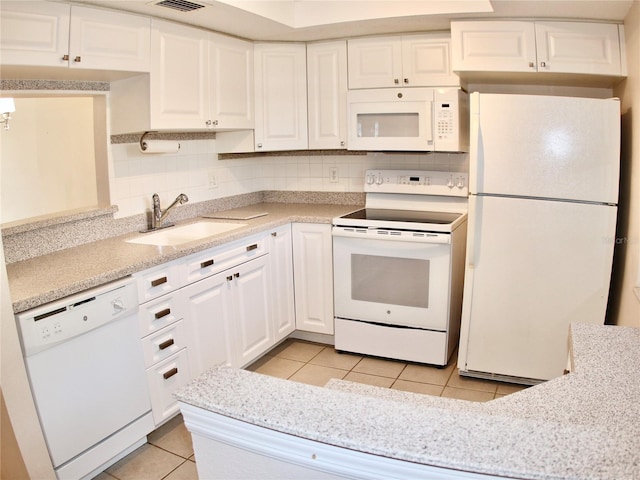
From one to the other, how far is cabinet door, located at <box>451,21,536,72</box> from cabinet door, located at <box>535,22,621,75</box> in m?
0.06

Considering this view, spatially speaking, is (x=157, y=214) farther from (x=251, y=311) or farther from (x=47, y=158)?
(x=251, y=311)

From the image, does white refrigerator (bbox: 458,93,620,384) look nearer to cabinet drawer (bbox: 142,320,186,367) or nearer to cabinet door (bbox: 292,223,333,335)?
cabinet door (bbox: 292,223,333,335)

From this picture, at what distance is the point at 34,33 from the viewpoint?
85.4 inches

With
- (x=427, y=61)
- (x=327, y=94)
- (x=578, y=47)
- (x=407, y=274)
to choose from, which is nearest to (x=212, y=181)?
(x=327, y=94)

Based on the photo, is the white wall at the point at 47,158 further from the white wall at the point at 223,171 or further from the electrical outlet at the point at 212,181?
the electrical outlet at the point at 212,181

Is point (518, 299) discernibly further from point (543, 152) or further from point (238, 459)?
point (238, 459)

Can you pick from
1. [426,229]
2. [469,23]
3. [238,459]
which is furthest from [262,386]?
[469,23]

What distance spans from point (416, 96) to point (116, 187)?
6.39 feet

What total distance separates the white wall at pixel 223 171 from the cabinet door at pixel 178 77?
14.1 inches

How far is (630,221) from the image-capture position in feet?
8.77

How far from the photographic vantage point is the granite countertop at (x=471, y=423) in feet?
2.39

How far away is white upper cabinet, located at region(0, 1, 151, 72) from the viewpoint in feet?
6.89

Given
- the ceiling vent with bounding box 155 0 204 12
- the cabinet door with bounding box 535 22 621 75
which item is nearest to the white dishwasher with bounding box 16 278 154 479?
the ceiling vent with bounding box 155 0 204 12

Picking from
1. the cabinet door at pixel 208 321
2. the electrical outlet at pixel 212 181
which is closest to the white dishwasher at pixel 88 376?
the cabinet door at pixel 208 321
